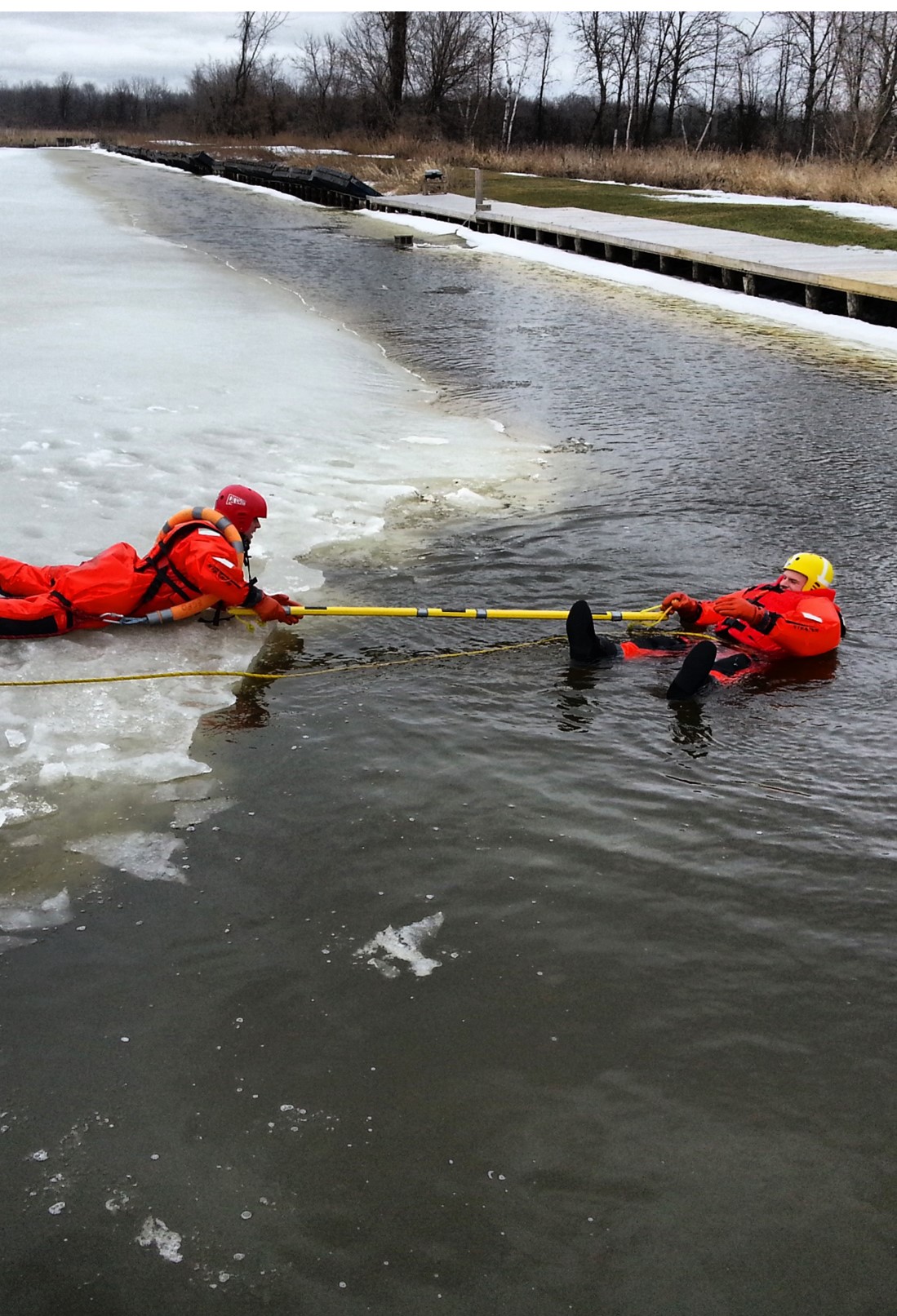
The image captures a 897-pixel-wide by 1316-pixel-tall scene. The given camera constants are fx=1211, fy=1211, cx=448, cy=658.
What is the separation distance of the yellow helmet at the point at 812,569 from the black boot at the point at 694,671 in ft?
2.96

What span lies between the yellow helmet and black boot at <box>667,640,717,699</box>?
0.90 m

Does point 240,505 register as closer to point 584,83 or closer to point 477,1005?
point 477,1005

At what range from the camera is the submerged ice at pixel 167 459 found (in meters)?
5.67

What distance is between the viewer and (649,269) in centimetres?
2323

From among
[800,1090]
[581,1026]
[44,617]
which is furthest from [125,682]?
Answer: [800,1090]

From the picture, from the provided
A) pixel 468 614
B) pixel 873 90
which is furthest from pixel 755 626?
pixel 873 90

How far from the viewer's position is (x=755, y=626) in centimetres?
649

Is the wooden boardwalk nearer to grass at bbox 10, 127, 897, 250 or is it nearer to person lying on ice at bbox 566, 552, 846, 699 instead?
grass at bbox 10, 127, 897, 250

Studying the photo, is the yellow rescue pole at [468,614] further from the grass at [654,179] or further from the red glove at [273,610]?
the grass at [654,179]

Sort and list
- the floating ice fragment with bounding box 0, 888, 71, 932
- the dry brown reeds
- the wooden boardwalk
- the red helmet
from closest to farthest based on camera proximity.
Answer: the floating ice fragment with bounding box 0, 888, 71, 932, the red helmet, the wooden boardwalk, the dry brown reeds

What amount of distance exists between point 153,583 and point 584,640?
233 centimetres

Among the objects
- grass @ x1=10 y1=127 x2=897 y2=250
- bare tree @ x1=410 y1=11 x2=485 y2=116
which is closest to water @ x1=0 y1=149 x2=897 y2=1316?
grass @ x1=10 y1=127 x2=897 y2=250

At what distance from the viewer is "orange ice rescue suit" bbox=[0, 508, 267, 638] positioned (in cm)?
636

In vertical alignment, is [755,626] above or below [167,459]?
below
